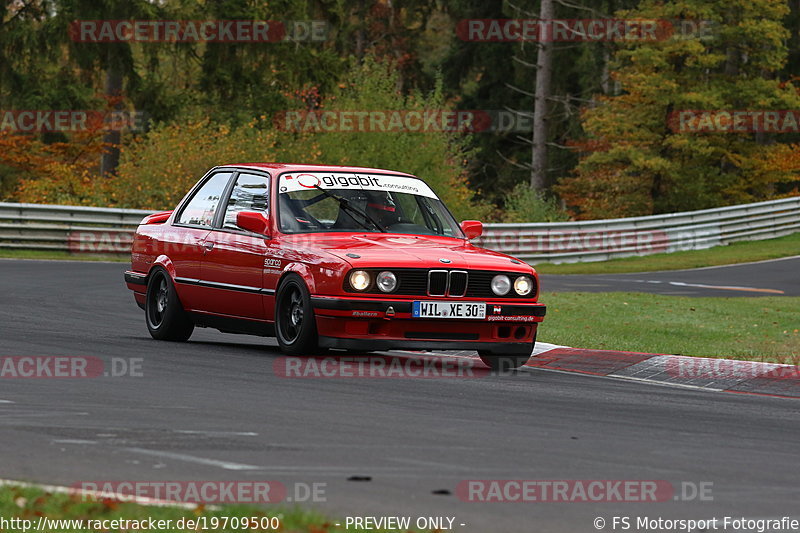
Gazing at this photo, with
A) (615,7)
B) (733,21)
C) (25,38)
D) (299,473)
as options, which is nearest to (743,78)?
(733,21)

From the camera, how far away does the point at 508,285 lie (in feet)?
38.8

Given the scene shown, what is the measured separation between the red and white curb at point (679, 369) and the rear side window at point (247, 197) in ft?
9.39

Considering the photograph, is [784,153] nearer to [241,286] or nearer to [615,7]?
[615,7]

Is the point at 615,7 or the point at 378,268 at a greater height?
the point at 615,7

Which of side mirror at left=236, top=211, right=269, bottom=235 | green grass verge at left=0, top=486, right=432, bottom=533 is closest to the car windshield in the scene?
side mirror at left=236, top=211, right=269, bottom=235

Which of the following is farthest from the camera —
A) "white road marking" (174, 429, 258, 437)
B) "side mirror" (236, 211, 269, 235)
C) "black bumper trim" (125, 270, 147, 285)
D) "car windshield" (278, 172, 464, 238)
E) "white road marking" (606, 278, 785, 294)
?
"white road marking" (606, 278, 785, 294)

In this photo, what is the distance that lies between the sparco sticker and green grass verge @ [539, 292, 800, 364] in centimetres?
246

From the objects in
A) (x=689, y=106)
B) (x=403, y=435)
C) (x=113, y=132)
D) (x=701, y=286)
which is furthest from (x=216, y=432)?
(x=689, y=106)

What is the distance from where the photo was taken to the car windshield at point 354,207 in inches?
497

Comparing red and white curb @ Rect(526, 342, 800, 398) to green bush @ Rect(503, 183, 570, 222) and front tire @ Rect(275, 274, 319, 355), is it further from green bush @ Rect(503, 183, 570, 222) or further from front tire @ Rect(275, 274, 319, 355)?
green bush @ Rect(503, 183, 570, 222)

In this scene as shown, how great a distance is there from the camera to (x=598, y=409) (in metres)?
9.51

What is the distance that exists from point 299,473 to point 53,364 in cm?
473

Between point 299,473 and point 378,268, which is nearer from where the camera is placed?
point 299,473

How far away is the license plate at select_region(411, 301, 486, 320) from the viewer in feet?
37.4
